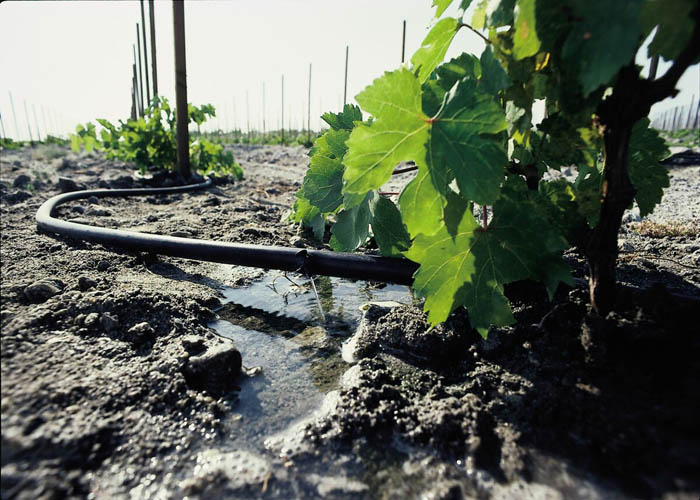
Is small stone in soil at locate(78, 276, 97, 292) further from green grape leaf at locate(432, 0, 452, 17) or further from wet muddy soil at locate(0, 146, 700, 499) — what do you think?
green grape leaf at locate(432, 0, 452, 17)

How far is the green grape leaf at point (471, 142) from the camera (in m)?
1.13

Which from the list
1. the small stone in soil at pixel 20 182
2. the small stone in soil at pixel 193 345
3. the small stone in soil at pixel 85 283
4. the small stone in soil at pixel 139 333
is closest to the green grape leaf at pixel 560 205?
the small stone in soil at pixel 193 345

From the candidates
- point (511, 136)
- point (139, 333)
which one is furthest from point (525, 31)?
point (139, 333)

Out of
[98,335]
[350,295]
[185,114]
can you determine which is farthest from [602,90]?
[185,114]

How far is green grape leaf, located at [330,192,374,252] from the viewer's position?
6.43ft

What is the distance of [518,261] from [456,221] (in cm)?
25

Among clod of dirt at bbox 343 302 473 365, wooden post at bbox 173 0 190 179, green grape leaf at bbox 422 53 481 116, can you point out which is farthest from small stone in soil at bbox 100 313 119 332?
wooden post at bbox 173 0 190 179

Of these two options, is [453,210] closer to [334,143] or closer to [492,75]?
[492,75]

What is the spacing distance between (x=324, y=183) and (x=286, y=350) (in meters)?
0.85

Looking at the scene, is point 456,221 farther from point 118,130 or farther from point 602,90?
point 118,130

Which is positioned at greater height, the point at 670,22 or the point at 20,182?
the point at 670,22

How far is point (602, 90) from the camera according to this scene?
1.13 m

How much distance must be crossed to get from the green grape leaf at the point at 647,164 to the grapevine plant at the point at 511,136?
46 centimetres

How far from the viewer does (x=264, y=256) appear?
214 cm
